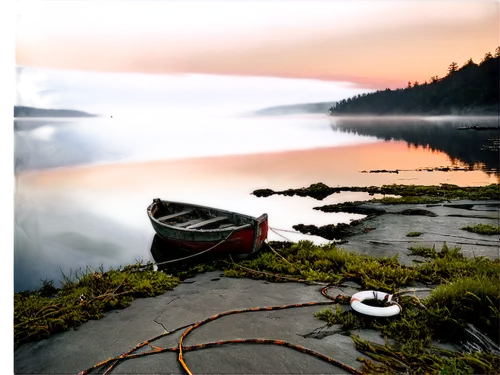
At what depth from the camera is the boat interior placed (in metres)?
14.4

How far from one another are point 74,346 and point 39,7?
5647 mm

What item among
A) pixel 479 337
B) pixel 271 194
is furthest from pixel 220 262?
pixel 271 194

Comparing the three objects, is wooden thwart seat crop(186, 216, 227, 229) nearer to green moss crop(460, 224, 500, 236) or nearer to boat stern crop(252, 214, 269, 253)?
boat stern crop(252, 214, 269, 253)

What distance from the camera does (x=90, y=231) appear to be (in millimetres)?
19250

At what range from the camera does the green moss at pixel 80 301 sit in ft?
22.6

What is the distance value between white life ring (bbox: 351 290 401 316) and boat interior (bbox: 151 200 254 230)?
6510 millimetres

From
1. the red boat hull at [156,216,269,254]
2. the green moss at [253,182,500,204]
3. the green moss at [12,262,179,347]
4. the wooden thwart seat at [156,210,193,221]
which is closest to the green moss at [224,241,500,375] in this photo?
the red boat hull at [156,216,269,254]

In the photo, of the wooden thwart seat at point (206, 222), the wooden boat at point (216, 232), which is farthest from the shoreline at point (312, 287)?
the wooden thwart seat at point (206, 222)

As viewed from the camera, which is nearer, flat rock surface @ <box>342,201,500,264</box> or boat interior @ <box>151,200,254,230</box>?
flat rock surface @ <box>342,201,500,264</box>

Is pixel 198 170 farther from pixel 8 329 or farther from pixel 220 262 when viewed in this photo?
pixel 8 329

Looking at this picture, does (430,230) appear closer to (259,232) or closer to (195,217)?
(259,232)

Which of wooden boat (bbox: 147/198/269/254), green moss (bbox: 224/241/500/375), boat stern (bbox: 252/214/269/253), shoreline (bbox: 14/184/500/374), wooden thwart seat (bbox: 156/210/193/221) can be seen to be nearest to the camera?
green moss (bbox: 224/241/500/375)

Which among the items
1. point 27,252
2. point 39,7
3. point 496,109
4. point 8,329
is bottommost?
point 27,252

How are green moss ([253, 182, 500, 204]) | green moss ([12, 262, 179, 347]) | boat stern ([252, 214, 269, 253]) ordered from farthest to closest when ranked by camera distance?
green moss ([253, 182, 500, 204]) < boat stern ([252, 214, 269, 253]) < green moss ([12, 262, 179, 347])
